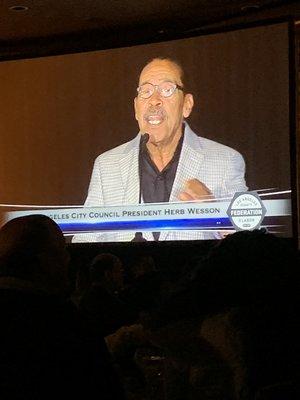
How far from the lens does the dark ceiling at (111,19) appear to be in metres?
5.16

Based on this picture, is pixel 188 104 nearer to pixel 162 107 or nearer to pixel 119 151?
pixel 162 107

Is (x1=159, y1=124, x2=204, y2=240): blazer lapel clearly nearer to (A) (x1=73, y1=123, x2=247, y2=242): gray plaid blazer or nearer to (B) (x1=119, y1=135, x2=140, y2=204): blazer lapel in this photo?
(A) (x1=73, y1=123, x2=247, y2=242): gray plaid blazer

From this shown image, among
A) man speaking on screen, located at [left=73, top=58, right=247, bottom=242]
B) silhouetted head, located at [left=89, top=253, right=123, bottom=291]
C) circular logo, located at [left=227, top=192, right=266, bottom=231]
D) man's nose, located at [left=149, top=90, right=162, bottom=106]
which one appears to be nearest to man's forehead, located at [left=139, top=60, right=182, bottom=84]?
man speaking on screen, located at [left=73, top=58, right=247, bottom=242]

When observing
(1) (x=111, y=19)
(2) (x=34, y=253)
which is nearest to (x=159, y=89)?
(1) (x=111, y=19)

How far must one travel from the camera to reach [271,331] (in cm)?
169

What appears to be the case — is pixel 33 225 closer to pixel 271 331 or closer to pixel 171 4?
pixel 271 331

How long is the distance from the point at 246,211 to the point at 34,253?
3.28 metres

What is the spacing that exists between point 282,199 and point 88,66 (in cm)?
176

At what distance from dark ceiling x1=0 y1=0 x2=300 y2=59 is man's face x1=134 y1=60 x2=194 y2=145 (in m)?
0.22

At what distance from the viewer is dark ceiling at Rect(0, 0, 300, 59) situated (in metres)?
5.16

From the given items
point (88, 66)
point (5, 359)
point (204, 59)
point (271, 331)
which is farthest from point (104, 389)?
point (88, 66)

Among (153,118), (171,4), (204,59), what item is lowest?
(153,118)

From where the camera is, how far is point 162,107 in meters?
5.24

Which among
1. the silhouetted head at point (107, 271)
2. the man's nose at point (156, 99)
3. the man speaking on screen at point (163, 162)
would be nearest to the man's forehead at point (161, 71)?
the man speaking on screen at point (163, 162)
